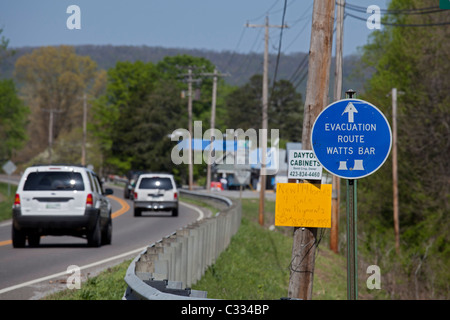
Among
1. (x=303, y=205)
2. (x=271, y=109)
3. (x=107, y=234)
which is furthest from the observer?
(x=271, y=109)

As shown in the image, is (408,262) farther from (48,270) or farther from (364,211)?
(48,270)

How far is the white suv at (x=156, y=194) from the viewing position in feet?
120

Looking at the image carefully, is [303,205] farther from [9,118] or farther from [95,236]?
[9,118]

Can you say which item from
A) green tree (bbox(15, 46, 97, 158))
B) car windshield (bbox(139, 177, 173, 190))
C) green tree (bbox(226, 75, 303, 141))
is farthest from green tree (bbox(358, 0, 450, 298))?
green tree (bbox(15, 46, 97, 158))

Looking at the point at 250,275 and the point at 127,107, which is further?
the point at 127,107

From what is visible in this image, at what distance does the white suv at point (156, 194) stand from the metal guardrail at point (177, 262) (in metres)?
12.9

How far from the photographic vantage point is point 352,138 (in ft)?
27.2

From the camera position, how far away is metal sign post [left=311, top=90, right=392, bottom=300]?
8172 mm

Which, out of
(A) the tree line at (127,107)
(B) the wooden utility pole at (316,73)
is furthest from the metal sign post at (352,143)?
(A) the tree line at (127,107)

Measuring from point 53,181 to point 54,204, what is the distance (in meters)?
0.63

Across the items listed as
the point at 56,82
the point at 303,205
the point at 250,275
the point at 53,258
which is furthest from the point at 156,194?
the point at 56,82

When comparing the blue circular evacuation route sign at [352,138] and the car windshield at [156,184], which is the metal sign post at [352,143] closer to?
the blue circular evacuation route sign at [352,138]

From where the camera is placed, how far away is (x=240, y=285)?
1880 cm
